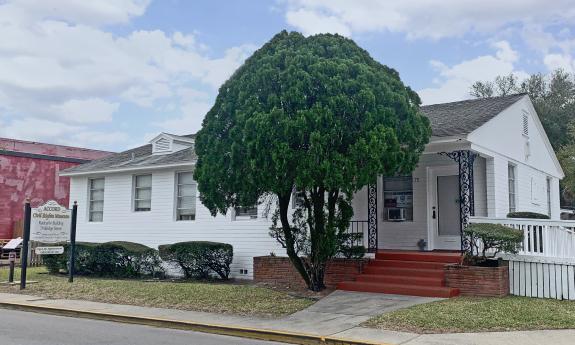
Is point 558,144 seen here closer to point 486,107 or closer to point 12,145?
point 486,107

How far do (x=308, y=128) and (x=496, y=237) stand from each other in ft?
15.2

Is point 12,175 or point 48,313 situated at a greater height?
point 12,175

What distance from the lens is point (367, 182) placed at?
11.0m

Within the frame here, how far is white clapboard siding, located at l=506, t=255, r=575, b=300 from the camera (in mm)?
12094

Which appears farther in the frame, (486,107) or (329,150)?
(486,107)

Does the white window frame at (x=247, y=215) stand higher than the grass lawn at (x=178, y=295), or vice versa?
the white window frame at (x=247, y=215)

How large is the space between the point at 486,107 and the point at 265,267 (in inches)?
323

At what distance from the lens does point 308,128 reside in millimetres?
10742

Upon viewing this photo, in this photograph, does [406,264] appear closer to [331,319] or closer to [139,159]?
[331,319]

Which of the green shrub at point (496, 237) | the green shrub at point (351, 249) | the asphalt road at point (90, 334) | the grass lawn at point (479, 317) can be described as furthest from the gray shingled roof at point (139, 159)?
the grass lawn at point (479, 317)

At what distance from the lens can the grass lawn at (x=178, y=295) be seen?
466 inches

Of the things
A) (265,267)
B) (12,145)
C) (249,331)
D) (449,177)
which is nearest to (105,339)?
(249,331)

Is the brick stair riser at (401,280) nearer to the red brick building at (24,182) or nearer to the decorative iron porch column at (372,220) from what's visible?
the decorative iron porch column at (372,220)

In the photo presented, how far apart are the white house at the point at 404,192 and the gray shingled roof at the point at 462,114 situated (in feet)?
0.10
